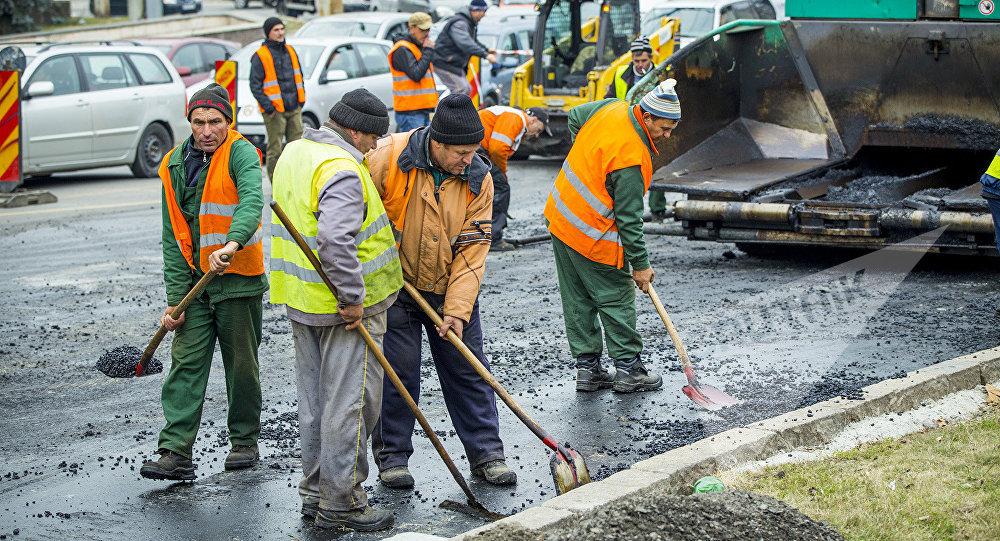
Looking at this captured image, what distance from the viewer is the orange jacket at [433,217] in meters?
5.13

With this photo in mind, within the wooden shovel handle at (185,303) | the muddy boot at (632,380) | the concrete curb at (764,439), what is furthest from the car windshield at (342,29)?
the wooden shovel handle at (185,303)

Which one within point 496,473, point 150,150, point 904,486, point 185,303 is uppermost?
point 185,303

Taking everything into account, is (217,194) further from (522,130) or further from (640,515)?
(522,130)

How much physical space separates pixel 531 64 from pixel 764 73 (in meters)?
5.48

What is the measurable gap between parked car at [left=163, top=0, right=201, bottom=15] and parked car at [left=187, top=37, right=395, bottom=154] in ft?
55.5

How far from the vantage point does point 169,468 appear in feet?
16.9

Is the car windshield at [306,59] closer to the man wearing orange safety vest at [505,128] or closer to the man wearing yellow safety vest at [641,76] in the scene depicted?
the man wearing yellow safety vest at [641,76]

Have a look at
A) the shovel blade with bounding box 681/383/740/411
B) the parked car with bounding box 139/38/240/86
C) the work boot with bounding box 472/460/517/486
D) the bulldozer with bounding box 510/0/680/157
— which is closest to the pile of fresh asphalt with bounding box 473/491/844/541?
the work boot with bounding box 472/460/517/486

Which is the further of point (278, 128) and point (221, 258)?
point (278, 128)

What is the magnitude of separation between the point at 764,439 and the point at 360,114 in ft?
6.96

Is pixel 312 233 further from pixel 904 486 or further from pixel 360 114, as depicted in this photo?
pixel 904 486

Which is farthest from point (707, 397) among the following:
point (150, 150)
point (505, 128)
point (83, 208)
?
point (150, 150)

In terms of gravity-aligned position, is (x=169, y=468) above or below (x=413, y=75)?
below

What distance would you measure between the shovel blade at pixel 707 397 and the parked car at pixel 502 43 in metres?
13.0
